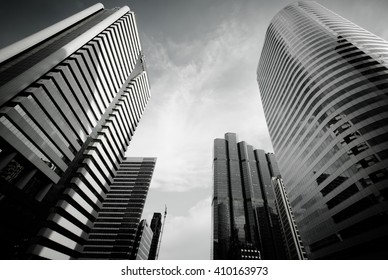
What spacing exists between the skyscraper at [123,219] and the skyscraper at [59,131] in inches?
2433

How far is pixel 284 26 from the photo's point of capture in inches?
2719

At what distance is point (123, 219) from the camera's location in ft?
340

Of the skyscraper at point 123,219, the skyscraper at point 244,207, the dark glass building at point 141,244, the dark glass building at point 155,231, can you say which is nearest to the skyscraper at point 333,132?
the skyscraper at point 244,207

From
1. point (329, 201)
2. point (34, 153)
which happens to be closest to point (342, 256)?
point (329, 201)

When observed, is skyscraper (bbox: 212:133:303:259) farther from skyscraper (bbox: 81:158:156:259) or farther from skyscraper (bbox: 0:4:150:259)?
skyscraper (bbox: 0:4:150:259)

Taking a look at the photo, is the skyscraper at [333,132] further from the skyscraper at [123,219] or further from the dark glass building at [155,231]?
the dark glass building at [155,231]

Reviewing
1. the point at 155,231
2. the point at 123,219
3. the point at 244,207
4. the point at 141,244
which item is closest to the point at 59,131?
the point at 123,219

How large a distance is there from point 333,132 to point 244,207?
118 m

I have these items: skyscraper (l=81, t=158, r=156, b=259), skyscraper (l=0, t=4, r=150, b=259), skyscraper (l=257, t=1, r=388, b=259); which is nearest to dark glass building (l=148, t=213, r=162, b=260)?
skyscraper (l=81, t=158, r=156, b=259)

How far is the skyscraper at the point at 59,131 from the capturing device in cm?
2844

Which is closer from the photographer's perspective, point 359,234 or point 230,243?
point 359,234

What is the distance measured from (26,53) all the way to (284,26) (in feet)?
240
